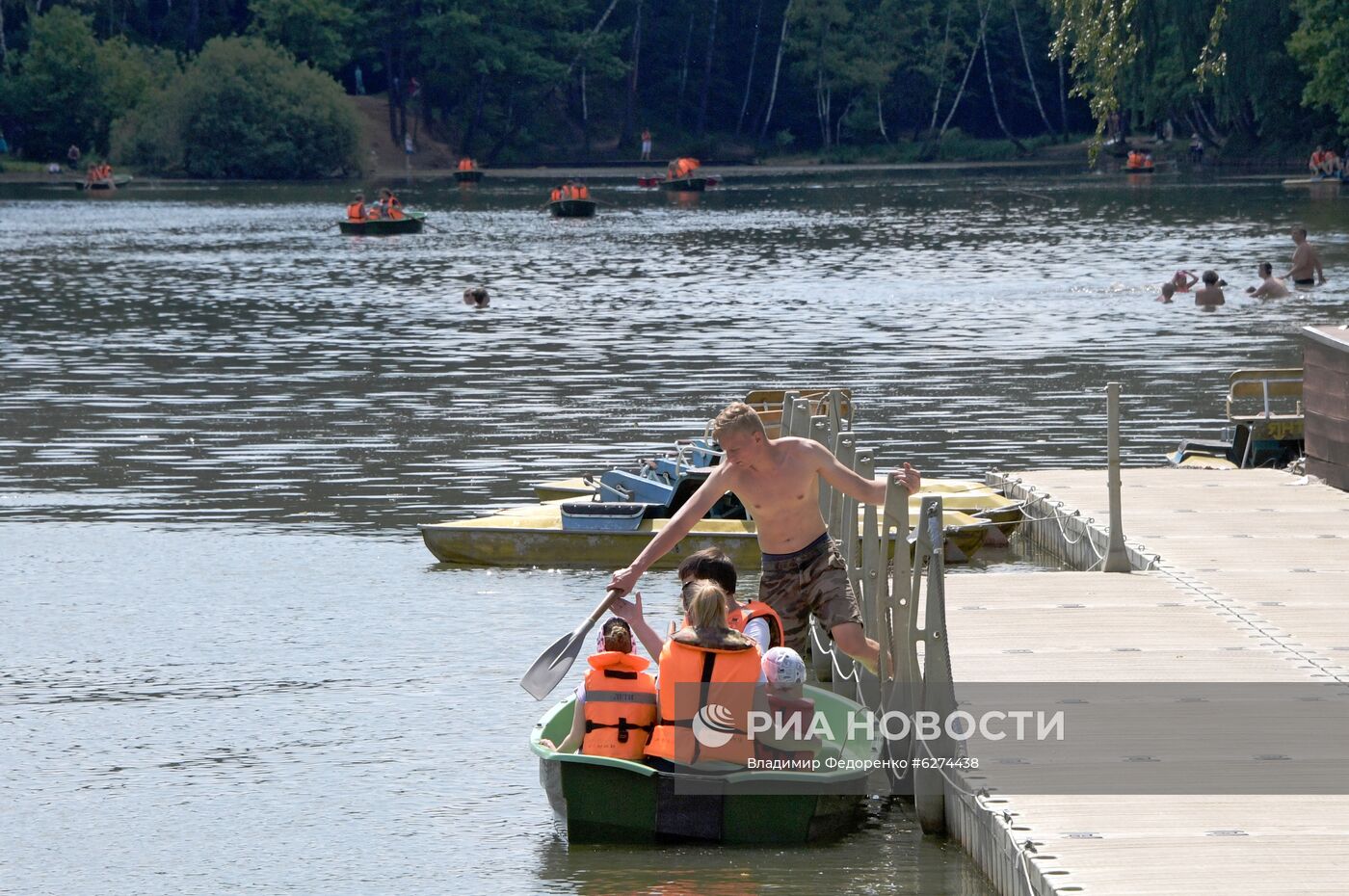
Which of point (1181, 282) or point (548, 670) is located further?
point (1181, 282)

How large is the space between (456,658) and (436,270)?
1549 inches

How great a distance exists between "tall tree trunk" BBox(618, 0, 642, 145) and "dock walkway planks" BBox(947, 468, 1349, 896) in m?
116

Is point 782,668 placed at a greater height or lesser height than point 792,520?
lesser

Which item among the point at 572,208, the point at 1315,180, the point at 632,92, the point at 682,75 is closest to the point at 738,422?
the point at 572,208

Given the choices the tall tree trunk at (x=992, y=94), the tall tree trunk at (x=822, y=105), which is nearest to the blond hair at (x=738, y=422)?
the tall tree trunk at (x=992, y=94)

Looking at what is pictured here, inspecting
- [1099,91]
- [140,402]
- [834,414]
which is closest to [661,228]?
[140,402]

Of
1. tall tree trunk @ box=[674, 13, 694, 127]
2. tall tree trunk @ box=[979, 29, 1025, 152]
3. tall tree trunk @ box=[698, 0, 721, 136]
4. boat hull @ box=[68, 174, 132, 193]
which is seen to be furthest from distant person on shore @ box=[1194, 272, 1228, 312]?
tall tree trunk @ box=[674, 13, 694, 127]

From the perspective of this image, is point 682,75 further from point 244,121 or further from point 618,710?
point 618,710

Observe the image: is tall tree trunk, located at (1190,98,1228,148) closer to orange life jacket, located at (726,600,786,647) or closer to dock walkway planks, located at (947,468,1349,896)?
dock walkway planks, located at (947,468,1349,896)

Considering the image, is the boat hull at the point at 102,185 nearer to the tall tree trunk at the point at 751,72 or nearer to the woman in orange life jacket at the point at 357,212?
the woman in orange life jacket at the point at 357,212

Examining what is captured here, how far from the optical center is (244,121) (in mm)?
116250

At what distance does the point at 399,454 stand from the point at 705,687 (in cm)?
1381

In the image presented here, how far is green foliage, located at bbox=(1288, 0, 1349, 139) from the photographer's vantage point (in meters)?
76.2

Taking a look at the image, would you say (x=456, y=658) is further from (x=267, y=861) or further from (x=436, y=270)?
(x=436, y=270)
